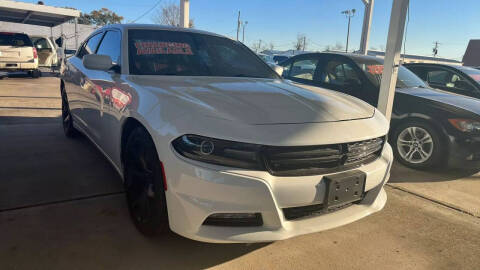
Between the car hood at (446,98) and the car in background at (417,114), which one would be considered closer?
the car in background at (417,114)

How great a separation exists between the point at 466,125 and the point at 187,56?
323 cm

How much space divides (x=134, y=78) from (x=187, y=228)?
1315 mm

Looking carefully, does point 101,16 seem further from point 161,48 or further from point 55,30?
point 161,48

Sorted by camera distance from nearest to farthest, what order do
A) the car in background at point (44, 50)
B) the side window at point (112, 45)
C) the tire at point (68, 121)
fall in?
1. the side window at point (112, 45)
2. the tire at point (68, 121)
3. the car in background at point (44, 50)

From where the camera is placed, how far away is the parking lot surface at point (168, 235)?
2137 mm

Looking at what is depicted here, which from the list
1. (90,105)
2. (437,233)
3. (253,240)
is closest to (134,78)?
(90,105)

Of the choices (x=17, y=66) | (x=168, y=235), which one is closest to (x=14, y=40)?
(x=17, y=66)

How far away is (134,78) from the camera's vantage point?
2.62 m

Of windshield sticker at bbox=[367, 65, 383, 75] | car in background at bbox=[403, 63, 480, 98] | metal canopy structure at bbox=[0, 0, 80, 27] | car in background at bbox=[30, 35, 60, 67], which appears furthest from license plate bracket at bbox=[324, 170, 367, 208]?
metal canopy structure at bbox=[0, 0, 80, 27]

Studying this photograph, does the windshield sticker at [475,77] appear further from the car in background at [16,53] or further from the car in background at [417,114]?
the car in background at [16,53]

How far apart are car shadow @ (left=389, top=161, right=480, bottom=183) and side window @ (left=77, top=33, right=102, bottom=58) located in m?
3.68

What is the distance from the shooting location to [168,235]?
7.61 feet

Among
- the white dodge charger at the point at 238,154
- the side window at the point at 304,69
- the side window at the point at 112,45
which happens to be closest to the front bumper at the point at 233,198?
the white dodge charger at the point at 238,154

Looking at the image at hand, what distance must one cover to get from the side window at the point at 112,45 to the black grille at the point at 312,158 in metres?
1.79
